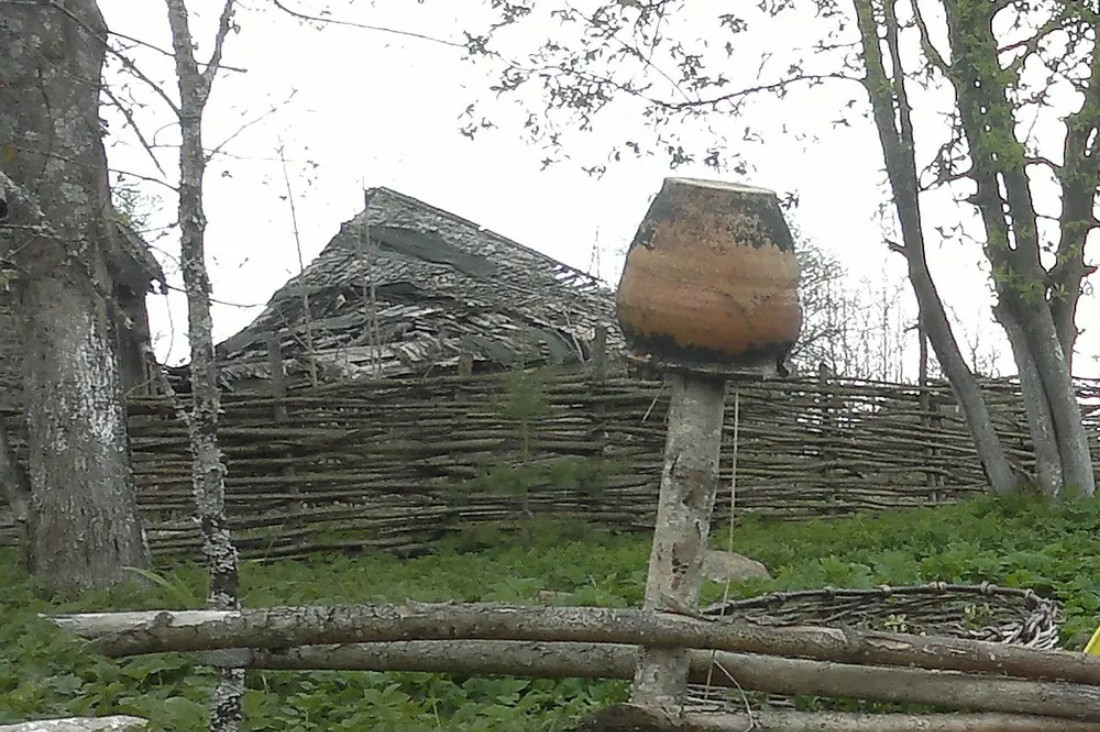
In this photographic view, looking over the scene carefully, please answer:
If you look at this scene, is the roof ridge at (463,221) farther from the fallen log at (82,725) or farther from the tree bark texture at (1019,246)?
the fallen log at (82,725)

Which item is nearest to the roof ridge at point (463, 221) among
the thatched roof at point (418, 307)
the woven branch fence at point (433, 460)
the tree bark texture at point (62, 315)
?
the thatched roof at point (418, 307)

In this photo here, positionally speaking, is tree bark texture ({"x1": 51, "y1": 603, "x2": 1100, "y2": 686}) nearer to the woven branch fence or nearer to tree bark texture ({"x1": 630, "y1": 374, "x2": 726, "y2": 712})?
tree bark texture ({"x1": 630, "y1": 374, "x2": 726, "y2": 712})

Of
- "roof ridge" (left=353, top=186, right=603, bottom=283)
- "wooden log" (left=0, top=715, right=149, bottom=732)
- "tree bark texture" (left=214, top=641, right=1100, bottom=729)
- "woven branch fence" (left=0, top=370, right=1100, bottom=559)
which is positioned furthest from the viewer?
"roof ridge" (left=353, top=186, right=603, bottom=283)

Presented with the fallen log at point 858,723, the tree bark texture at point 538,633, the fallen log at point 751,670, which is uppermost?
the tree bark texture at point 538,633

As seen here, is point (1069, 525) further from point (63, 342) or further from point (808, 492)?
point (63, 342)

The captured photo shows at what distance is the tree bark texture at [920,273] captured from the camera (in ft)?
25.8

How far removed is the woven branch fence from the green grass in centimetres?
27

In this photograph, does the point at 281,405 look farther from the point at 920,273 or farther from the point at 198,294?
the point at 198,294

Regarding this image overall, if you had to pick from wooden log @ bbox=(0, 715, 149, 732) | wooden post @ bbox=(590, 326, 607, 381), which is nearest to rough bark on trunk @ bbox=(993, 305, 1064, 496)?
wooden post @ bbox=(590, 326, 607, 381)

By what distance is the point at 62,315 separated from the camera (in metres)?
4.93

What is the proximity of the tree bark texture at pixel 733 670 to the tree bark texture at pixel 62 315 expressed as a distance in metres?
2.45

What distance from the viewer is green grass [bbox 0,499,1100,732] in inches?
119

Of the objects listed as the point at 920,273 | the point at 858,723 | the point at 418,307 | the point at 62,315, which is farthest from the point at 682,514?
the point at 418,307

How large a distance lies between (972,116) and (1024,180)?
0.78 metres
